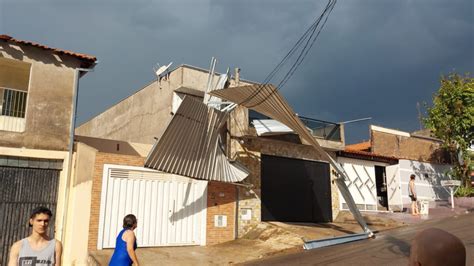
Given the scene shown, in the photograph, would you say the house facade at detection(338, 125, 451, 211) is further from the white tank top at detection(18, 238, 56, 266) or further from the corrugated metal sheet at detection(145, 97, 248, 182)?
the white tank top at detection(18, 238, 56, 266)

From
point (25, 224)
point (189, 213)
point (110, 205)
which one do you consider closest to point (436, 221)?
point (189, 213)

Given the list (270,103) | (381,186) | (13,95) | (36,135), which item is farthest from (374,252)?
(381,186)

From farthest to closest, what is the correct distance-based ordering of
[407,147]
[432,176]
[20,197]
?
[407,147]
[432,176]
[20,197]

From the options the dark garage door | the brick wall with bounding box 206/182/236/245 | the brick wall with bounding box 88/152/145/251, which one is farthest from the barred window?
the dark garage door

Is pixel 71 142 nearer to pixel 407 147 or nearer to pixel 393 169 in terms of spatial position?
pixel 393 169

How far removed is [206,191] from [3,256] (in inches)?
237

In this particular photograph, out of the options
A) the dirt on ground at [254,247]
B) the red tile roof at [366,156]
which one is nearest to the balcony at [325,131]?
the red tile roof at [366,156]

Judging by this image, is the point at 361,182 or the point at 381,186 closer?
the point at 361,182

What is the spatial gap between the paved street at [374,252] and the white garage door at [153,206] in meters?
3.25

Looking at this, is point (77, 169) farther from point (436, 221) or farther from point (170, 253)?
point (436, 221)

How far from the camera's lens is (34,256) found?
4.20m

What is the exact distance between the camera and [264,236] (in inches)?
537

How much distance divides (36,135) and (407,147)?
18.3 meters

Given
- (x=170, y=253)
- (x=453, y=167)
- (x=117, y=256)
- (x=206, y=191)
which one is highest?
(x=453, y=167)
